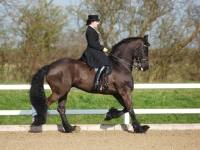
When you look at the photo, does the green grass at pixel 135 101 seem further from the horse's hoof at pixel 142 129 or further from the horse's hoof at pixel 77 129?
the horse's hoof at pixel 142 129

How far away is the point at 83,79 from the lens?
9.91m

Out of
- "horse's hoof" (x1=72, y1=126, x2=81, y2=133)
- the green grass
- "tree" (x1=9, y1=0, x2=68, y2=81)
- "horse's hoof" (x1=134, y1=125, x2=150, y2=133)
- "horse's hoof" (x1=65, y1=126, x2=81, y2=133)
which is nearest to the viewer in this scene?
"horse's hoof" (x1=134, y1=125, x2=150, y2=133)

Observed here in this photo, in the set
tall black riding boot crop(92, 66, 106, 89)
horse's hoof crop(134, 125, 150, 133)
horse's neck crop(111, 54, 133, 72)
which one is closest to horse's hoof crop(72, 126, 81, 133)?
tall black riding boot crop(92, 66, 106, 89)

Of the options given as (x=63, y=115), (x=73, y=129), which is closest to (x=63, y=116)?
(x=63, y=115)

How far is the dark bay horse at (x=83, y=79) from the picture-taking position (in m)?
9.70

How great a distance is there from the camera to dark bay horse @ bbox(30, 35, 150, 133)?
31.8 ft

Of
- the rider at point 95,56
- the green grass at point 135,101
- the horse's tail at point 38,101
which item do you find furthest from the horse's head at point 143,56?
the green grass at point 135,101

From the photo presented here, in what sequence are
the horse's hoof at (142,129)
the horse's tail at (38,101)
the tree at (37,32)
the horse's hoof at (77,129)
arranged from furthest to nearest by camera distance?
the tree at (37,32) → the horse's hoof at (77,129) → the horse's hoof at (142,129) → the horse's tail at (38,101)

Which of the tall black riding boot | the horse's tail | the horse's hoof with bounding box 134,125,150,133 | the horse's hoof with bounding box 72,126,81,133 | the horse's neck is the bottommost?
the horse's hoof with bounding box 72,126,81,133

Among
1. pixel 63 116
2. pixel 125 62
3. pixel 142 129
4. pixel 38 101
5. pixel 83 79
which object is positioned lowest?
pixel 142 129

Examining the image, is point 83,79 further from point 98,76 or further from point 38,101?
point 38,101

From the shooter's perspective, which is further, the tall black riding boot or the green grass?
the green grass

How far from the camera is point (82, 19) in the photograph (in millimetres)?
23062

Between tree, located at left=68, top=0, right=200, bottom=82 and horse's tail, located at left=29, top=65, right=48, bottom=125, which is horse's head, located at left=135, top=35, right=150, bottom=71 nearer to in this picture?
horse's tail, located at left=29, top=65, right=48, bottom=125
